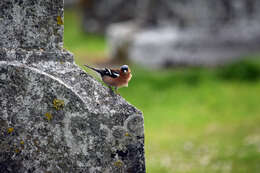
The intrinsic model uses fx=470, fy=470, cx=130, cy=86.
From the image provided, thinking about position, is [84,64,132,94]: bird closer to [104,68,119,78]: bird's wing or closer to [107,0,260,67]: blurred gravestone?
[104,68,119,78]: bird's wing

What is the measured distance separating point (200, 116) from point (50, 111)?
353 inches

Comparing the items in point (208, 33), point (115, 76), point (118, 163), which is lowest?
point (118, 163)

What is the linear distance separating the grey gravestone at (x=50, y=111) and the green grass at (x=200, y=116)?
504cm

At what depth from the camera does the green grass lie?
31.3 ft

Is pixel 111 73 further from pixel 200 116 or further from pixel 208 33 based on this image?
pixel 208 33

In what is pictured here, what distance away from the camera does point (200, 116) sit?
41.4 feet

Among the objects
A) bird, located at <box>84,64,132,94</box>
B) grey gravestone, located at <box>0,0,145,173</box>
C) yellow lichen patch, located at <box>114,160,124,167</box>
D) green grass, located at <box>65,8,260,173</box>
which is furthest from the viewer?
green grass, located at <box>65,8,260,173</box>

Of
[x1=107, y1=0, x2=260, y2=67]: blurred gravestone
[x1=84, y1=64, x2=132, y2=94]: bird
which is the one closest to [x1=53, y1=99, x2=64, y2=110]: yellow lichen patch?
[x1=84, y1=64, x2=132, y2=94]: bird

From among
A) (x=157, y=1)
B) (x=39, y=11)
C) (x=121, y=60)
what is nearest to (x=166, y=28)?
(x=157, y=1)

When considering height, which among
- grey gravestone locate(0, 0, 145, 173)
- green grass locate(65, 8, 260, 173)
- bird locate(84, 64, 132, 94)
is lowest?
grey gravestone locate(0, 0, 145, 173)

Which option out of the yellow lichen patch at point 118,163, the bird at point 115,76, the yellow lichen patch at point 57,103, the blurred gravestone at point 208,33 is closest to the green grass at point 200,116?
the blurred gravestone at point 208,33

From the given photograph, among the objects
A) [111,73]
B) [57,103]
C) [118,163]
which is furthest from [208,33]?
[57,103]

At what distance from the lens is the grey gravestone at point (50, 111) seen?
402cm

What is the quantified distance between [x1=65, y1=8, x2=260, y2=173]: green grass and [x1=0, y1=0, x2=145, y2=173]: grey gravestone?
5.04 metres
